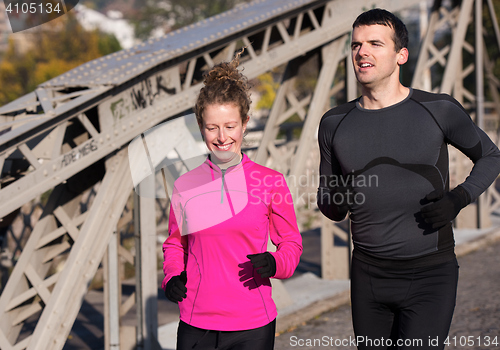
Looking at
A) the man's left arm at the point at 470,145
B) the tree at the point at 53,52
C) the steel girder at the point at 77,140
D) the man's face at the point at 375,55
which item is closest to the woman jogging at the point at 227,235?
the man's face at the point at 375,55

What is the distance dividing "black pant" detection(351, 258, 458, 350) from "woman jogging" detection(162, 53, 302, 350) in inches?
17.0

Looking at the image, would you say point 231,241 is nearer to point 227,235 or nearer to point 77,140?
point 227,235

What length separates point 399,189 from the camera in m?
2.86

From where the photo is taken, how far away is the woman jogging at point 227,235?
2766mm

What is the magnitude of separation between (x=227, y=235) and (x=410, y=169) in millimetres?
957

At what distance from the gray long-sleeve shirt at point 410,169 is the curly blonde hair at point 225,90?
0.62 metres

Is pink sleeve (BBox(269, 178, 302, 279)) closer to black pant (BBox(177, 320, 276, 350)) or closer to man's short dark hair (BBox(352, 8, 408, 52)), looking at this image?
black pant (BBox(177, 320, 276, 350))

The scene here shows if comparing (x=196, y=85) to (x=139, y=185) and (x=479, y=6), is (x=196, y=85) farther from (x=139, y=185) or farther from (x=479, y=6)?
(x=479, y=6)

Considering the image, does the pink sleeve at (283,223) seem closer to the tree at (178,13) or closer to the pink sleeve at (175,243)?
the pink sleeve at (175,243)

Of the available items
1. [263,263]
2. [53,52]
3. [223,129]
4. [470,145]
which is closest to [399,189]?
[470,145]

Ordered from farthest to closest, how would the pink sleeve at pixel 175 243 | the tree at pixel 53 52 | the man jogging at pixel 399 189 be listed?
the tree at pixel 53 52, the pink sleeve at pixel 175 243, the man jogging at pixel 399 189

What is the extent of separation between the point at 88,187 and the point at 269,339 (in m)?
2.83

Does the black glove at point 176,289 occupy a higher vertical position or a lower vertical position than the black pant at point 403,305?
higher

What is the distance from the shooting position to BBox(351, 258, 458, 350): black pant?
9.20 ft
